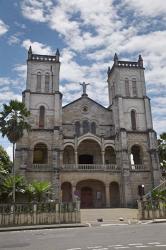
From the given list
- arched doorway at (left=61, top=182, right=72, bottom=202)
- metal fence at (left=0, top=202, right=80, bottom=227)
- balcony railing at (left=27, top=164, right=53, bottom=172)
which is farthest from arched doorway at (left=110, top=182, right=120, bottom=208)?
metal fence at (left=0, top=202, right=80, bottom=227)

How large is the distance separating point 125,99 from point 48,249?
3189cm

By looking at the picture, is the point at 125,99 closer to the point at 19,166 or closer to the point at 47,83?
the point at 47,83

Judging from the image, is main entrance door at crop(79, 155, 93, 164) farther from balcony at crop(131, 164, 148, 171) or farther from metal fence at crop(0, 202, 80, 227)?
metal fence at crop(0, 202, 80, 227)

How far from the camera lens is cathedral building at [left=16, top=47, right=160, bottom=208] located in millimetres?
32781

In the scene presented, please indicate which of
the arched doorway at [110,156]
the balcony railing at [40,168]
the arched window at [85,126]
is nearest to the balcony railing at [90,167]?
the balcony railing at [40,168]

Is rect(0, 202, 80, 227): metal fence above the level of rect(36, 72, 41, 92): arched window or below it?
below

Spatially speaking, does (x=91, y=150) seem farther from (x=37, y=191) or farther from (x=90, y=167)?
(x=37, y=191)

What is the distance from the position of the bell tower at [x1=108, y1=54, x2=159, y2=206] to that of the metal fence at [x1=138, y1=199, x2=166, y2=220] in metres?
11.4

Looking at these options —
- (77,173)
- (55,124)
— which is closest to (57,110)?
(55,124)

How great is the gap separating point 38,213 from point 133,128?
21111mm

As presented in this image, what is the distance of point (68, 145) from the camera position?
3466 cm

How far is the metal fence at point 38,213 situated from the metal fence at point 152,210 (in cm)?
487

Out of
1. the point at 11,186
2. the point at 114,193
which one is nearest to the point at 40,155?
the point at 114,193

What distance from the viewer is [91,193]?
34.7 meters
